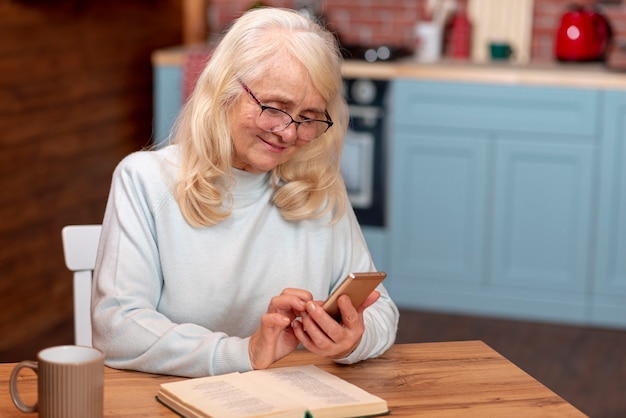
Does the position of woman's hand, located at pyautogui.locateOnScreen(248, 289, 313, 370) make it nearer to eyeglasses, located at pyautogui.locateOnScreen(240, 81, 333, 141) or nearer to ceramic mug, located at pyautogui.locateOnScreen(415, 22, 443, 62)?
eyeglasses, located at pyautogui.locateOnScreen(240, 81, 333, 141)

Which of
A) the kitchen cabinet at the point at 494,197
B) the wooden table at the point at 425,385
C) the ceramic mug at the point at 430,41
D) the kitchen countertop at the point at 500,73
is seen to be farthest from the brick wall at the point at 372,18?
the wooden table at the point at 425,385

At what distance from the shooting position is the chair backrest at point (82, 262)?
1.99 metres

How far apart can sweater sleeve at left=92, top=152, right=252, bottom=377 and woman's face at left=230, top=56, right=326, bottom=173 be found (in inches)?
6.1

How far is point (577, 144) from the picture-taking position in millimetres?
4039

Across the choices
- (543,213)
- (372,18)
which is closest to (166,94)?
(372,18)

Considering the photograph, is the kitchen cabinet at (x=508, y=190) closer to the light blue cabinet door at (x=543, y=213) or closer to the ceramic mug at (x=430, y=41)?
the light blue cabinet door at (x=543, y=213)

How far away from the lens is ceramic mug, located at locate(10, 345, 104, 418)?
1.25 m

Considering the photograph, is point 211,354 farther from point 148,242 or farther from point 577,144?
point 577,144

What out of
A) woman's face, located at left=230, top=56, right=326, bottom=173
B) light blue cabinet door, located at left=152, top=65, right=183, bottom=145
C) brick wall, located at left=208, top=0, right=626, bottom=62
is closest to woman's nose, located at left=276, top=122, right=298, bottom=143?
woman's face, located at left=230, top=56, right=326, bottom=173

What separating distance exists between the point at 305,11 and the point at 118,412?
10.8 feet

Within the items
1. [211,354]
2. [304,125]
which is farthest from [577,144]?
[211,354]

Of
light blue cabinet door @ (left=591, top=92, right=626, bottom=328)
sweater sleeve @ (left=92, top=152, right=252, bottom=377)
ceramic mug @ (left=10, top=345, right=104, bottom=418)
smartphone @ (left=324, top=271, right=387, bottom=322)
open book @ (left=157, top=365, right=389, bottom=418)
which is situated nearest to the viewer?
ceramic mug @ (left=10, top=345, right=104, bottom=418)

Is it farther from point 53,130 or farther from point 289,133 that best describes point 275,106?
point 53,130

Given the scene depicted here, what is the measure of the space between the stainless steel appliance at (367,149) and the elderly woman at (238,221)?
2.37 m
